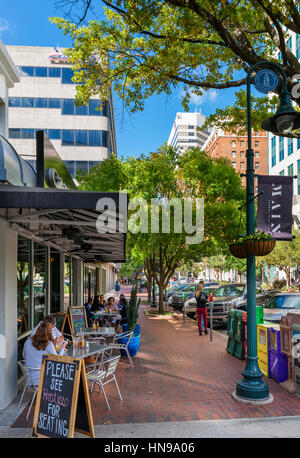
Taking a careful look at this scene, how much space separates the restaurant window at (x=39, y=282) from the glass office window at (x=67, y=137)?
2630 cm

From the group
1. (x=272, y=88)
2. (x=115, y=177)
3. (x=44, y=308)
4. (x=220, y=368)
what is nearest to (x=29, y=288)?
(x=44, y=308)

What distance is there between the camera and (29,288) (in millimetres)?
7703

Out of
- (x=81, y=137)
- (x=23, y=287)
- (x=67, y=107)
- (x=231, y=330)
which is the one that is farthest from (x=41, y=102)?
(x=231, y=330)

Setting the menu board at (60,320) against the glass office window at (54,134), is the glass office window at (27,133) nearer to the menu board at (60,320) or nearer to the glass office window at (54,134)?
the glass office window at (54,134)

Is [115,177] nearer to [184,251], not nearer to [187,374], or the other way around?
[184,251]

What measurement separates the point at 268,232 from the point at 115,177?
507 inches

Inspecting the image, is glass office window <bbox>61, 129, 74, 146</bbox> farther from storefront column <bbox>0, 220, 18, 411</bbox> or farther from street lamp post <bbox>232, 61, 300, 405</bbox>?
street lamp post <bbox>232, 61, 300, 405</bbox>

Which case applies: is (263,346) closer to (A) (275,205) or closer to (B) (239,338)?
(B) (239,338)

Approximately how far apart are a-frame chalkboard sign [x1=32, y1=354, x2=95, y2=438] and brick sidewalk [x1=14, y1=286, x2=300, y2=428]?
0.93 metres

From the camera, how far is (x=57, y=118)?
33.7m

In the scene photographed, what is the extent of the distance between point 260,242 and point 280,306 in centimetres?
601

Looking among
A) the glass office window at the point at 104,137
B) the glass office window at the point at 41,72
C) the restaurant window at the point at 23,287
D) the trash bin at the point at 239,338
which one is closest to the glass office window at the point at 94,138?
the glass office window at the point at 104,137

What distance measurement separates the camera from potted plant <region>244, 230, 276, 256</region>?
18.7ft
